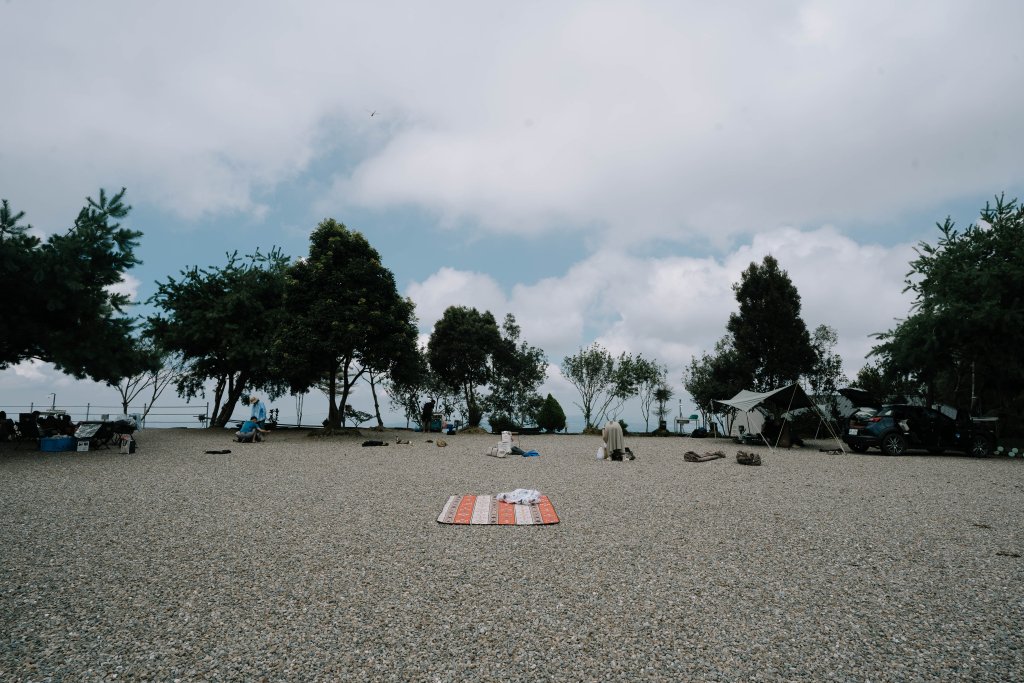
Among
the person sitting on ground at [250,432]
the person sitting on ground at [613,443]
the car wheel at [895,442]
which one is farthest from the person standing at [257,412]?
the car wheel at [895,442]

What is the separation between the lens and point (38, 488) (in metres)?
9.20

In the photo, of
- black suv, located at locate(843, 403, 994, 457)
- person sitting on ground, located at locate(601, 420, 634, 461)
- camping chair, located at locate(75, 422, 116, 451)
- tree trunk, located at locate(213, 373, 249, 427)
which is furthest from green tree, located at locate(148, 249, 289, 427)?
black suv, located at locate(843, 403, 994, 457)

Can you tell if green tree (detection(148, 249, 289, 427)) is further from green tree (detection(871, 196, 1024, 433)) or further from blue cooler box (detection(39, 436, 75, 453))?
green tree (detection(871, 196, 1024, 433))

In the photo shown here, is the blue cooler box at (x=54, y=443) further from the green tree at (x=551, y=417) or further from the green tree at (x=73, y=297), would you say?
the green tree at (x=551, y=417)

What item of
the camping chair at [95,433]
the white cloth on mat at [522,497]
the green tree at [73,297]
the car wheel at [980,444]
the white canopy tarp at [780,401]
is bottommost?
the white cloth on mat at [522,497]

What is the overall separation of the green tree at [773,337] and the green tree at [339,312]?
1820 cm

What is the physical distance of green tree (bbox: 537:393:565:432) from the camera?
2906 cm

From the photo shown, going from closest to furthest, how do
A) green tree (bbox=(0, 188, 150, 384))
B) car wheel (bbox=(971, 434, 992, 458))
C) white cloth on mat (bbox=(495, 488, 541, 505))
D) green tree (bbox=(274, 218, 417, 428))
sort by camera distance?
1. white cloth on mat (bbox=(495, 488, 541, 505))
2. green tree (bbox=(0, 188, 150, 384))
3. car wheel (bbox=(971, 434, 992, 458))
4. green tree (bbox=(274, 218, 417, 428))

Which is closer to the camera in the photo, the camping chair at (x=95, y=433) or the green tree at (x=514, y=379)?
the camping chair at (x=95, y=433)

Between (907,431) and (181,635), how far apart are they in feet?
65.0

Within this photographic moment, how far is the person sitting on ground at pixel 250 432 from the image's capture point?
19188mm

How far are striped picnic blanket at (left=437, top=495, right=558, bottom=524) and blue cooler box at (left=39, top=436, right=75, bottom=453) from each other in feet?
42.2

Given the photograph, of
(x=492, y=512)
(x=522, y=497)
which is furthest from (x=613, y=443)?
(x=492, y=512)

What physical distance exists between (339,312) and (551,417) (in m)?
12.5
